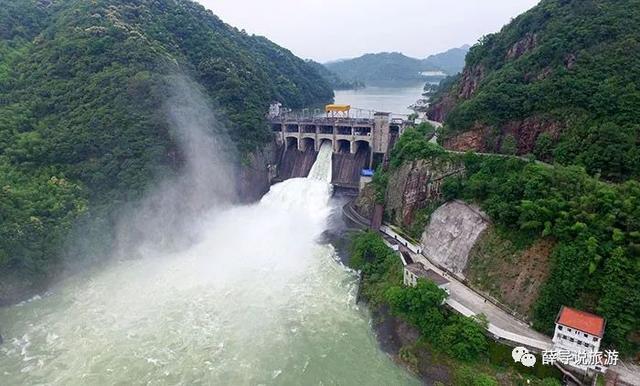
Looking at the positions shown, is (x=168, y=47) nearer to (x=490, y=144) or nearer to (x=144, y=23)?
(x=144, y=23)

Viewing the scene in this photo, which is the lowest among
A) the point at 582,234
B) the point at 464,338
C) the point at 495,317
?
the point at 464,338

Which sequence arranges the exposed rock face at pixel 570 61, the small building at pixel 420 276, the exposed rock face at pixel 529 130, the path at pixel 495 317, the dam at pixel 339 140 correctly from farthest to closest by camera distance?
the dam at pixel 339 140 → the exposed rock face at pixel 570 61 → the exposed rock face at pixel 529 130 → the small building at pixel 420 276 → the path at pixel 495 317

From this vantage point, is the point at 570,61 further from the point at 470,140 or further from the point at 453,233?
the point at 453,233

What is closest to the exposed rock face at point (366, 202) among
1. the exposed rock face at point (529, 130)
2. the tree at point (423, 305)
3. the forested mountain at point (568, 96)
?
the forested mountain at point (568, 96)

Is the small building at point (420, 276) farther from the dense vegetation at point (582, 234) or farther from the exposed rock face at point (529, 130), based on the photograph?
the exposed rock face at point (529, 130)

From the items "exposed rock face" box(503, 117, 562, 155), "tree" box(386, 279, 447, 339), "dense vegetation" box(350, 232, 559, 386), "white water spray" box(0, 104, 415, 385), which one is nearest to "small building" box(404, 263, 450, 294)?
"dense vegetation" box(350, 232, 559, 386)

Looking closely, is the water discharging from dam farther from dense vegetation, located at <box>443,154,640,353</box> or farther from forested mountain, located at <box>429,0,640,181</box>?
forested mountain, located at <box>429,0,640,181</box>

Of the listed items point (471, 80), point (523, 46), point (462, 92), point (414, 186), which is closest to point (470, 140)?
point (414, 186)
